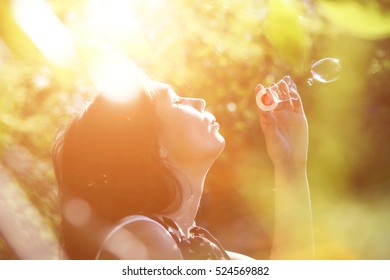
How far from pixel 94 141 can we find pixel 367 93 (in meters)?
1.05

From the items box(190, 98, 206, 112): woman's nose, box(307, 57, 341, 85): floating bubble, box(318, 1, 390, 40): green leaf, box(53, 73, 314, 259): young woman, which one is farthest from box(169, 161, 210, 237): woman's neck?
box(318, 1, 390, 40): green leaf

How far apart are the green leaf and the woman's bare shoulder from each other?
0.90 m

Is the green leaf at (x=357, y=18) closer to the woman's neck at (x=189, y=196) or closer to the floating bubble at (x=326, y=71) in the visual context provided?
the floating bubble at (x=326, y=71)

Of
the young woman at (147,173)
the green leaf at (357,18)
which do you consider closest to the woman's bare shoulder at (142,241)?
the young woman at (147,173)

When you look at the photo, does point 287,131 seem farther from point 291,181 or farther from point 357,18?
point 357,18

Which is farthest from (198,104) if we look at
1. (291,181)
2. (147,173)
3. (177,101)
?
(291,181)

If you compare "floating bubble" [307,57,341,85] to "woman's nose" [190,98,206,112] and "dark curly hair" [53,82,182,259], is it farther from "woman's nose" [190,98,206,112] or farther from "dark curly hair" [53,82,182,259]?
"dark curly hair" [53,82,182,259]

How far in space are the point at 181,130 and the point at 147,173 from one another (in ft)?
0.57

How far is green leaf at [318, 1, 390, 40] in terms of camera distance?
75 cm

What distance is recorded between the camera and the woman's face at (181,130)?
5.25ft

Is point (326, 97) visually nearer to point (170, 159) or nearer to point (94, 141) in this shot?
point (170, 159)

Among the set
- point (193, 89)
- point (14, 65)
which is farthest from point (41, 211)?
point (193, 89)

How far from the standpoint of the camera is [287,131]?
66.4 inches

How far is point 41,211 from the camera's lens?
1879 mm
